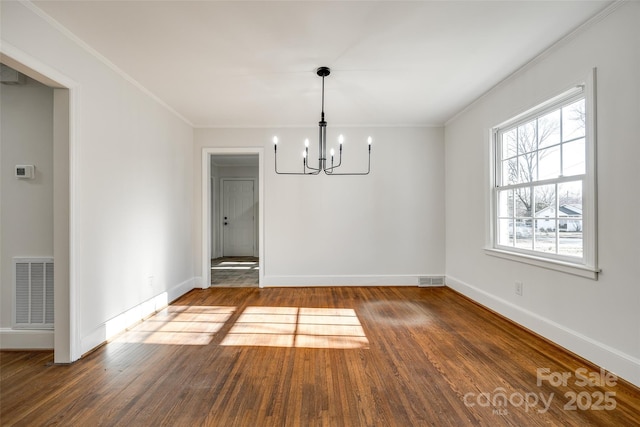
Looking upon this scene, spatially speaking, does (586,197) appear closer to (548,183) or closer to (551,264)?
(548,183)

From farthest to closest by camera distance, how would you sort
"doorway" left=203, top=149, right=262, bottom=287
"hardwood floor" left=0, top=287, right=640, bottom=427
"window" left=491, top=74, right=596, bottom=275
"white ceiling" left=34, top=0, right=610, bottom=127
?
"doorway" left=203, top=149, right=262, bottom=287 < "window" left=491, top=74, right=596, bottom=275 < "white ceiling" left=34, top=0, right=610, bottom=127 < "hardwood floor" left=0, top=287, right=640, bottom=427

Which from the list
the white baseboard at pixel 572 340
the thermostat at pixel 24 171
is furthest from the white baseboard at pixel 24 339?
the white baseboard at pixel 572 340

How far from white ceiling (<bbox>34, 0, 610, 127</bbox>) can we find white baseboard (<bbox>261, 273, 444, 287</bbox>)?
259 centimetres

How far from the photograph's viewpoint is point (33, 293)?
8.02ft

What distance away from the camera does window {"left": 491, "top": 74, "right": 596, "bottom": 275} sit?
2264mm

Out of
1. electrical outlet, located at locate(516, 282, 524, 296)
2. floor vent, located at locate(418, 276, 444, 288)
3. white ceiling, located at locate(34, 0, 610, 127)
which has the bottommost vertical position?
→ floor vent, located at locate(418, 276, 444, 288)

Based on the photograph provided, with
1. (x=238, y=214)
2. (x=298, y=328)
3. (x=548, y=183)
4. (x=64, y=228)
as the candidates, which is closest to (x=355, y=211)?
(x=298, y=328)

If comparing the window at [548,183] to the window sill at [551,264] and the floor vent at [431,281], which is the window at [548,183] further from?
the floor vent at [431,281]

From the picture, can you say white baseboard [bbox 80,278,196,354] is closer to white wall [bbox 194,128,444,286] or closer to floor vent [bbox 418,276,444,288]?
white wall [bbox 194,128,444,286]

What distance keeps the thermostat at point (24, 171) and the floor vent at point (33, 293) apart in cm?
70

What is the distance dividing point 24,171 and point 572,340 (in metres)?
4.72

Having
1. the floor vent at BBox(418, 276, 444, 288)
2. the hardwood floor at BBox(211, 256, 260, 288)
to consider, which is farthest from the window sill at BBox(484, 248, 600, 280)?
the hardwood floor at BBox(211, 256, 260, 288)

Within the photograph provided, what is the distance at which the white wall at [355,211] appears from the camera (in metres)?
4.60

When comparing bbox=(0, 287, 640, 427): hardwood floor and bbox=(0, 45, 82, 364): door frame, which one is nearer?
bbox=(0, 287, 640, 427): hardwood floor
